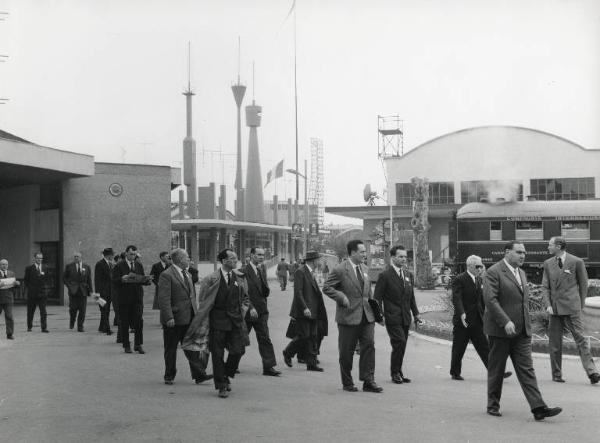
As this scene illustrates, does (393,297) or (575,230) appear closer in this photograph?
(393,297)

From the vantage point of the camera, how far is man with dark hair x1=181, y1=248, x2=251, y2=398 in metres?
9.05

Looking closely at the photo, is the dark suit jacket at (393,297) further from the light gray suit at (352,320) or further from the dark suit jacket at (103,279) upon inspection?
the dark suit jacket at (103,279)

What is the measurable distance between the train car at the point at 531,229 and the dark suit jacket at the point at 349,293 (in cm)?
2172

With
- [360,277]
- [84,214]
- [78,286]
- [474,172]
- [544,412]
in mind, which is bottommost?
[544,412]

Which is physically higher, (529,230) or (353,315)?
(529,230)

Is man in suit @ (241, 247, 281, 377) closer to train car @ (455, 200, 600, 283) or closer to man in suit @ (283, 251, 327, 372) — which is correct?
man in suit @ (283, 251, 327, 372)

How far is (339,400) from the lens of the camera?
845 centimetres

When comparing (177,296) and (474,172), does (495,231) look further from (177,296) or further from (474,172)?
(474,172)

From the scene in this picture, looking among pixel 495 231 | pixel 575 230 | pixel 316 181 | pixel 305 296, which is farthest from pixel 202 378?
pixel 316 181

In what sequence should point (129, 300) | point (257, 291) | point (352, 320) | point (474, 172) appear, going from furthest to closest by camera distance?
point (474, 172)
point (129, 300)
point (257, 291)
point (352, 320)

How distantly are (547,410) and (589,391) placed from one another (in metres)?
2.11

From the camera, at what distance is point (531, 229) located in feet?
99.8

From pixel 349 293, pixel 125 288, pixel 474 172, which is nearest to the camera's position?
pixel 349 293

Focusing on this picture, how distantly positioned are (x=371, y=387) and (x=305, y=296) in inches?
94.7
